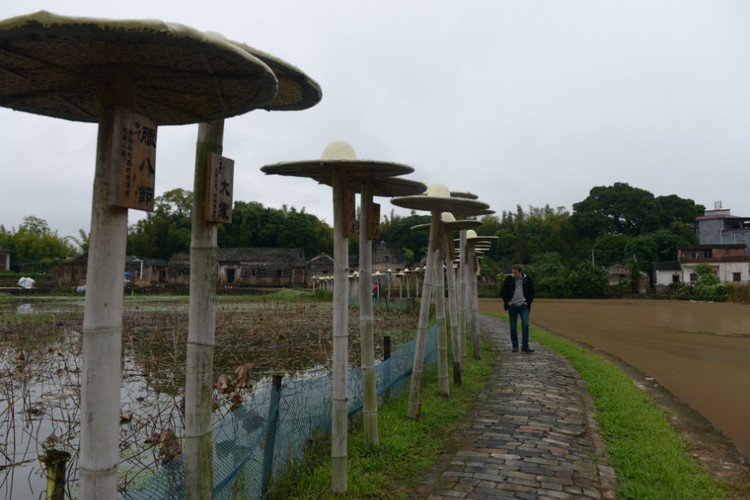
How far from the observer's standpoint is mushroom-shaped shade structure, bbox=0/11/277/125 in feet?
5.51

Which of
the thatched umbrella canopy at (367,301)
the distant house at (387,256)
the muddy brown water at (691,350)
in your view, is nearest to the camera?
the thatched umbrella canopy at (367,301)

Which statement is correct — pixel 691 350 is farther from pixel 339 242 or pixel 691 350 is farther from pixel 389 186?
pixel 339 242

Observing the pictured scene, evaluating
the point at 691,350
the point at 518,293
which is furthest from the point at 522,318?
the point at 691,350

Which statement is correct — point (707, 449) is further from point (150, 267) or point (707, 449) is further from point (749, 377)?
point (150, 267)

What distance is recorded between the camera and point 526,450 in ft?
14.9

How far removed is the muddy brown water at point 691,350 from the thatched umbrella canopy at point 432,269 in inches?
132

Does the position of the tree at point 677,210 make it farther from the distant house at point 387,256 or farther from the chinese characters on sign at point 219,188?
the chinese characters on sign at point 219,188

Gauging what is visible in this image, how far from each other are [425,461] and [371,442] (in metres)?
0.53

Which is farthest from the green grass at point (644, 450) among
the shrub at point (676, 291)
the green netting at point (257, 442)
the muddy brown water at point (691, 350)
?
the shrub at point (676, 291)

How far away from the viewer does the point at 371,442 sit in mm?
4562

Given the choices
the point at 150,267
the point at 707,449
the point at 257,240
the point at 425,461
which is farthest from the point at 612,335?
the point at 257,240

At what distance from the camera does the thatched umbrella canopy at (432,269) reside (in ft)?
18.2

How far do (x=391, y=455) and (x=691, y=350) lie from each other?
11213 millimetres

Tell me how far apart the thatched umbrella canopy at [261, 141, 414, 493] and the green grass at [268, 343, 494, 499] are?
0.74ft
